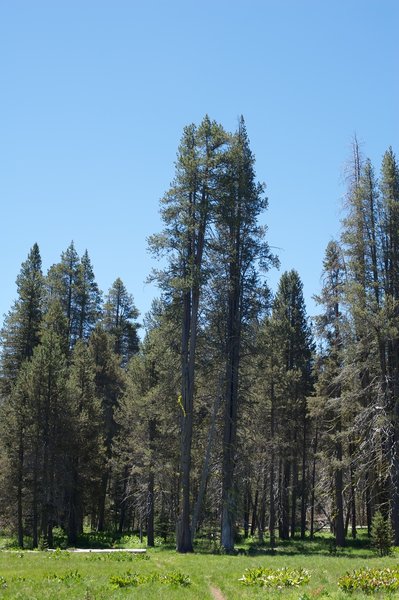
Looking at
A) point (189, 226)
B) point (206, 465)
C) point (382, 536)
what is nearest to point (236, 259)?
point (189, 226)

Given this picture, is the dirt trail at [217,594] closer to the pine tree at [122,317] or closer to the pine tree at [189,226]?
the pine tree at [189,226]

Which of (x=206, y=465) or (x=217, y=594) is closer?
(x=217, y=594)

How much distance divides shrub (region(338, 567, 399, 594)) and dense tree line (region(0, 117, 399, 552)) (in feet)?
37.9

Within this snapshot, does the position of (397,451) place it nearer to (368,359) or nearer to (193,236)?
(368,359)

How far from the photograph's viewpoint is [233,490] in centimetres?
2544

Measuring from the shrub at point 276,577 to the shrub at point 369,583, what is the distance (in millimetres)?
1041

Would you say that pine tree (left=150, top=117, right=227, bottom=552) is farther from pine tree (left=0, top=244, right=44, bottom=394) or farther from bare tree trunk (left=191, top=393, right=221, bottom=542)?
pine tree (left=0, top=244, right=44, bottom=394)

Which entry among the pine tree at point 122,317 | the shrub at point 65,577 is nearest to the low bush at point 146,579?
the shrub at point 65,577

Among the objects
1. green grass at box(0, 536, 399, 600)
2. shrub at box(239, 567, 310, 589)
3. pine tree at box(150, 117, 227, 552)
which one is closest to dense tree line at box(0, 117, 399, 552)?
pine tree at box(150, 117, 227, 552)

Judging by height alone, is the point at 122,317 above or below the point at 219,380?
above

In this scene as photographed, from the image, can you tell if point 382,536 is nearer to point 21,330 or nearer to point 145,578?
point 145,578

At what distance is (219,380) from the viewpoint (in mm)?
26547

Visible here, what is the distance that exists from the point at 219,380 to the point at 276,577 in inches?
513

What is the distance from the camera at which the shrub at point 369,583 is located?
12317 millimetres
